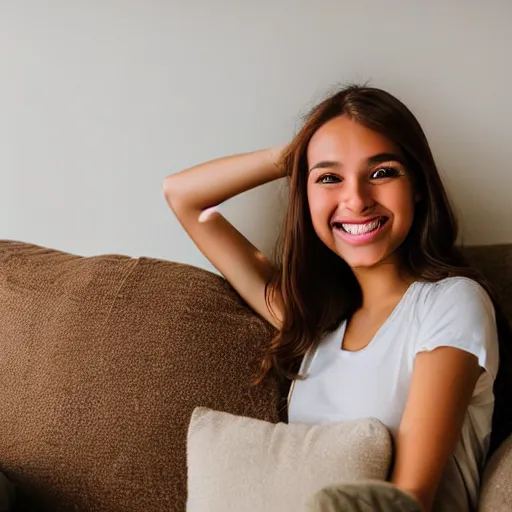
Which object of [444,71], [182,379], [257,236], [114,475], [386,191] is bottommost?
[114,475]

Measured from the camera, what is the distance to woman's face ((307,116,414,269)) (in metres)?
1.29

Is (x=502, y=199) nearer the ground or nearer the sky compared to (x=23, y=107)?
nearer the ground

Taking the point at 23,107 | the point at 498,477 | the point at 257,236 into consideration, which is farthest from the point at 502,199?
the point at 23,107

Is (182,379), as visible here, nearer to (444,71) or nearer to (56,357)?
(56,357)

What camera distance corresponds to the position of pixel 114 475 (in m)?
1.34

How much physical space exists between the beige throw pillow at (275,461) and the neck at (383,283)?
0.91 feet

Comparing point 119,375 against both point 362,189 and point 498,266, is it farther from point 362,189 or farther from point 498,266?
point 498,266

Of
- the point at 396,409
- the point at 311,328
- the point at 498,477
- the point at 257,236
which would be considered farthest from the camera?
the point at 257,236

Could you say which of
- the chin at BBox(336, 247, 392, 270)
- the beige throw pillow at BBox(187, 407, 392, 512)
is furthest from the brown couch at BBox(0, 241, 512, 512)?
the chin at BBox(336, 247, 392, 270)

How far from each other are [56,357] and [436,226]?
29.4 inches

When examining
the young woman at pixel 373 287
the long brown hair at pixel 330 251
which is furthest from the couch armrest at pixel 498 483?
the long brown hair at pixel 330 251

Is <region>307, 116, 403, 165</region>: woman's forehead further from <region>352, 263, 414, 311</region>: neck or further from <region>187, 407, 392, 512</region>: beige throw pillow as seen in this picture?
<region>187, 407, 392, 512</region>: beige throw pillow

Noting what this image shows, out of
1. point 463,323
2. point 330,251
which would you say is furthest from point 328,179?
point 463,323

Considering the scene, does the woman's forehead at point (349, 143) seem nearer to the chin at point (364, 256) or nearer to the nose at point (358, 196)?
the nose at point (358, 196)
